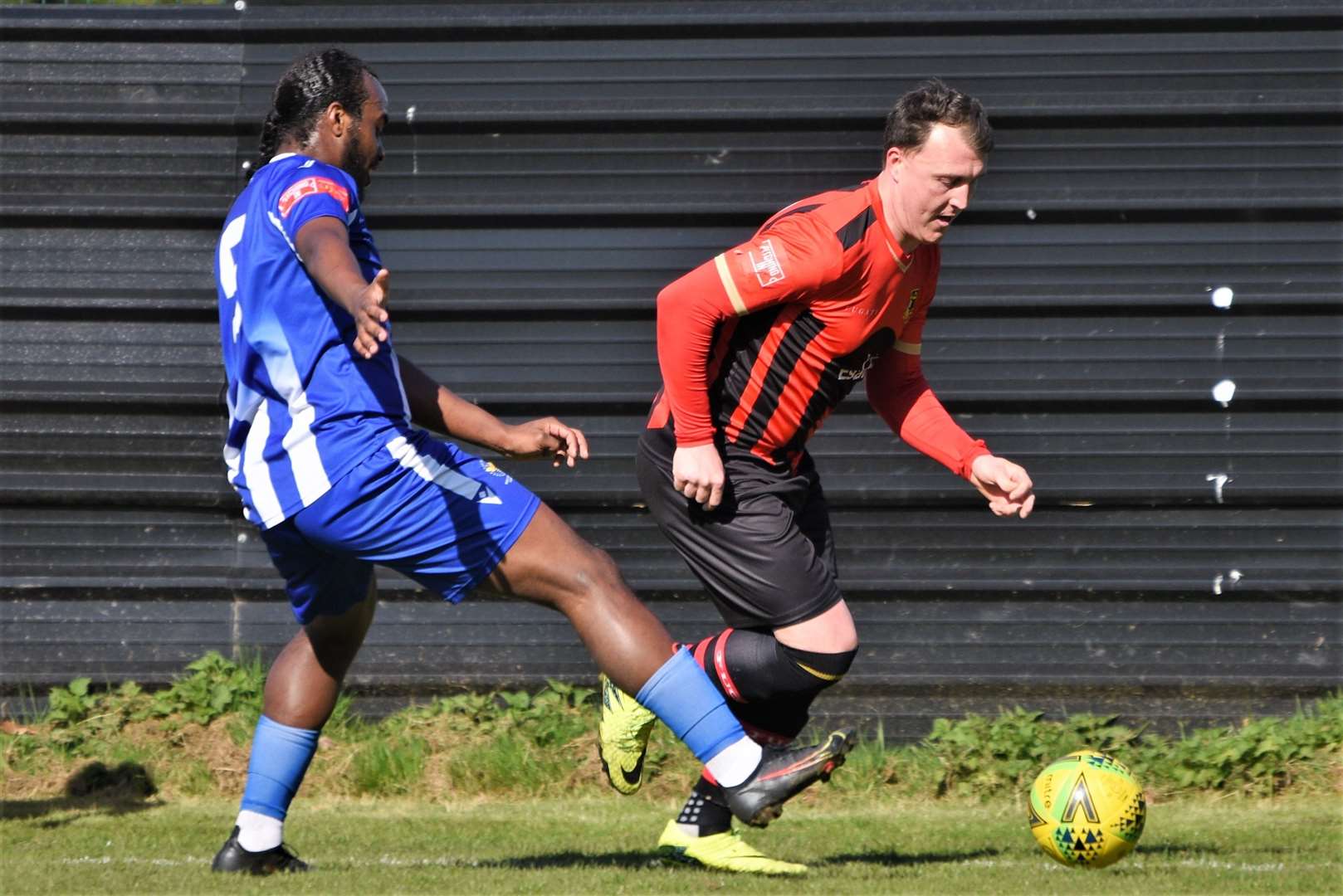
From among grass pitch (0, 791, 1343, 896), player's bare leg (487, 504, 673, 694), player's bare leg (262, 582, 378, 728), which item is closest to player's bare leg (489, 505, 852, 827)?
player's bare leg (487, 504, 673, 694)

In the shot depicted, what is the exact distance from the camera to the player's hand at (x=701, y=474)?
4.32 metres

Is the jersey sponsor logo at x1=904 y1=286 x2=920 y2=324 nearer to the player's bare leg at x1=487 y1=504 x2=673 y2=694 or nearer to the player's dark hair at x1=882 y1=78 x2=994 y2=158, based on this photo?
the player's dark hair at x1=882 y1=78 x2=994 y2=158

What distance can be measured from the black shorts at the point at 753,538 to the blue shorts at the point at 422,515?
65 cm

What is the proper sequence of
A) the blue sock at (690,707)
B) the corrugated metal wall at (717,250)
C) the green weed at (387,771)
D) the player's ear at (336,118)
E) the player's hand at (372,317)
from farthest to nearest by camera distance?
the corrugated metal wall at (717,250) < the green weed at (387,771) < the player's ear at (336,118) < the blue sock at (690,707) < the player's hand at (372,317)

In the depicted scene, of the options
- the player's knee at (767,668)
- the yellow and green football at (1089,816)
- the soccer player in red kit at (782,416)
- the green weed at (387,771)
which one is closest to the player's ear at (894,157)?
the soccer player in red kit at (782,416)

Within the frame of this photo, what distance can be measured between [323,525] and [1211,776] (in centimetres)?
376

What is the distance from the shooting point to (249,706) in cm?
643

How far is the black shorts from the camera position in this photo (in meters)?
4.46

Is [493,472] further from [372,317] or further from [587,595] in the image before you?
[372,317]

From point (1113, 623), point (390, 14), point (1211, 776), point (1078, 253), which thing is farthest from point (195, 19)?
point (1211, 776)

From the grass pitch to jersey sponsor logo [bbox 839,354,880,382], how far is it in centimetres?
143

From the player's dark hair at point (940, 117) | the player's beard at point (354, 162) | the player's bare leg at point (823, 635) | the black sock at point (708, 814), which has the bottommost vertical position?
the black sock at point (708, 814)

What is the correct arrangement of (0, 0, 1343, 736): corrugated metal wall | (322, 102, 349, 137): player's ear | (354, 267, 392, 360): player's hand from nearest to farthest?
(354, 267, 392, 360): player's hand → (322, 102, 349, 137): player's ear → (0, 0, 1343, 736): corrugated metal wall

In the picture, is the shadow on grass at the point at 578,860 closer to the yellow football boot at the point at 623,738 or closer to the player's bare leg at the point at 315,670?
the yellow football boot at the point at 623,738
